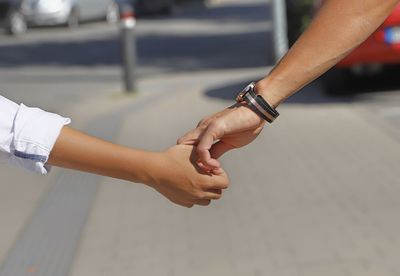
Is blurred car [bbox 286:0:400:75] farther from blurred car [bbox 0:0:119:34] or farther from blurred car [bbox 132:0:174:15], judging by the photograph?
blurred car [bbox 132:0:174:15]

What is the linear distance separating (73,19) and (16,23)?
2.10 m

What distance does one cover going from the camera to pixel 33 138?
8.20 feet

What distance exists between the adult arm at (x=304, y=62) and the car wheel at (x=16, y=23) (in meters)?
28.1

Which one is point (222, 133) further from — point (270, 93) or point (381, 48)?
point (381, 48)

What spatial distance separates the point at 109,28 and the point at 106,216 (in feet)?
82.6

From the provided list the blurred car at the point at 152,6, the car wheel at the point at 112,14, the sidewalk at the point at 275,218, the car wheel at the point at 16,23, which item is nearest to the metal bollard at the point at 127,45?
the sidewalk at the point at 275,218

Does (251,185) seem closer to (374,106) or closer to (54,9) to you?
(374,106)

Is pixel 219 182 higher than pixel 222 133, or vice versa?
pixel 222 133

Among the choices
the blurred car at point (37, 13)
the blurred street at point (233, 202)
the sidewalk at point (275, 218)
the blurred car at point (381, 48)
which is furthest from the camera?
the blurred car at point (37, 13)

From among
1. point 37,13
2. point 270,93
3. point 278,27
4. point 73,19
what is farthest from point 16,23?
point 270,93

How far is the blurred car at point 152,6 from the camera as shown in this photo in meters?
37.6

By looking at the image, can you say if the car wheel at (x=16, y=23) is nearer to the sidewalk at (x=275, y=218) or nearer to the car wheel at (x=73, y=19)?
the car wheel at (x=73, y=19)

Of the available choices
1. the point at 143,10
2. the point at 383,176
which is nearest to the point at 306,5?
the point at 383,176

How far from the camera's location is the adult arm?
275 cm
